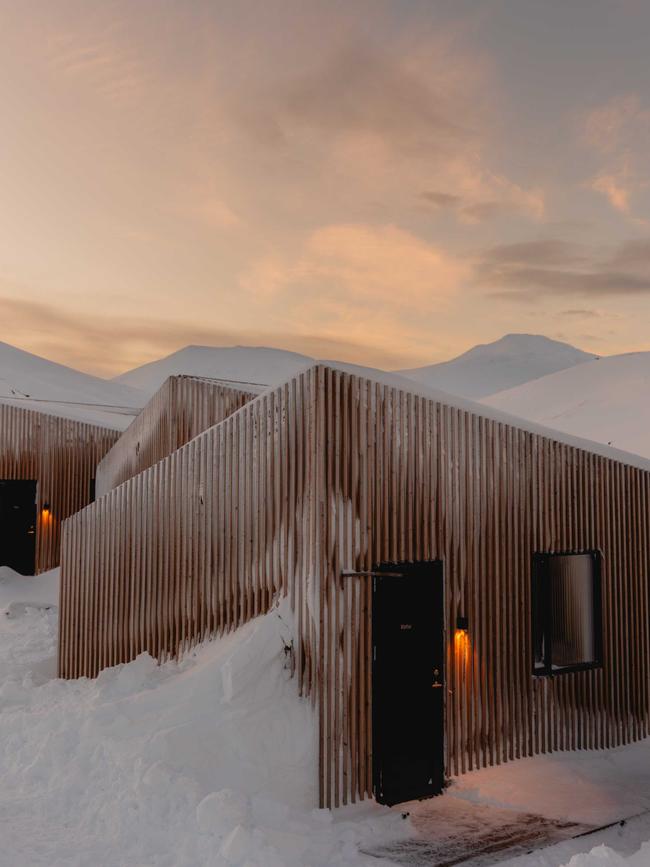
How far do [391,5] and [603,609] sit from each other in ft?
32.0

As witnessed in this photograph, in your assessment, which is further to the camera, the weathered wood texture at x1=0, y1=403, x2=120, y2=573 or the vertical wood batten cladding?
the weathered wood texture at x1=0, y1=403, x2=120, y2=573

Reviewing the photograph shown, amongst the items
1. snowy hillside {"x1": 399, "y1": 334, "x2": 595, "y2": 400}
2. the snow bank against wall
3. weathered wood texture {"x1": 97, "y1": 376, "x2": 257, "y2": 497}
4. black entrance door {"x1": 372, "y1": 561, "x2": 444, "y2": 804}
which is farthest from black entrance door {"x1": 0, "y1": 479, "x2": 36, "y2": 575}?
snowy hillside {"x1": 399, "y1": 334, "x2": 595, "y2": 400}

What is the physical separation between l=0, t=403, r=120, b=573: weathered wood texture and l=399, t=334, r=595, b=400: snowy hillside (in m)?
141

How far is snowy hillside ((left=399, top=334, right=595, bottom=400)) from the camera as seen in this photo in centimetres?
16576

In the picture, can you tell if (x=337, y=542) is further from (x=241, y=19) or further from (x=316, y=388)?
(x=241, y=19)

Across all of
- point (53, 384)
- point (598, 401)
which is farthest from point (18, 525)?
point (53, 384)

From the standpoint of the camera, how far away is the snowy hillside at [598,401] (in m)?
36.5

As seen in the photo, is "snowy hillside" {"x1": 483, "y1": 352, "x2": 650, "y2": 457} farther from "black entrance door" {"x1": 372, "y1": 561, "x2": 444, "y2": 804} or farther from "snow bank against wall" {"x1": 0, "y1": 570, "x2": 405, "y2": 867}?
"snow bank against wall" {"x1": 0, "y1": 570, "x2": 405, "y2": 867}

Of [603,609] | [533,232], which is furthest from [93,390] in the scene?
[603,609]

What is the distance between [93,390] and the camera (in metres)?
104

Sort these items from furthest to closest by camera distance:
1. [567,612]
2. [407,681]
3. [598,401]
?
[598,401] → [567,612] → [407,681]

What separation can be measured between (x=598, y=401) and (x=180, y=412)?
126 ft

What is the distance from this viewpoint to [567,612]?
985cm

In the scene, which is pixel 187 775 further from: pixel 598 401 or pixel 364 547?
pixel 598 401
